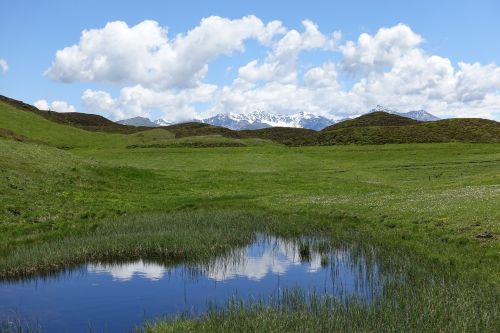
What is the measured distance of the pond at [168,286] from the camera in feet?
50.0

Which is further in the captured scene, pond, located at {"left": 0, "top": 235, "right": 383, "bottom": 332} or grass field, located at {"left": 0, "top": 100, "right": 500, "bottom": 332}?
pond, located at {"left": 0, "top": 235, "right": 383, "bottom": 332}

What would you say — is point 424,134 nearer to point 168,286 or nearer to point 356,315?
point 168,286

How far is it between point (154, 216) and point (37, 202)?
9874 millimetres

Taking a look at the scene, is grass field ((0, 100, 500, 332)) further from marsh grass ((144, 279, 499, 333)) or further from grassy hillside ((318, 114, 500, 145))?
grassy hillside ((318, 114, 500, 145))

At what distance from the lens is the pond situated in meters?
15.2

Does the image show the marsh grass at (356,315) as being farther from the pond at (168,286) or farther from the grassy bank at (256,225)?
the pond at (168,286)

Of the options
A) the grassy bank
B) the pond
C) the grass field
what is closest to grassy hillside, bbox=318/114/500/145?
the grass field

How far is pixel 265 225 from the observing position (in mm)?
30406

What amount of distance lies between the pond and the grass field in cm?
140

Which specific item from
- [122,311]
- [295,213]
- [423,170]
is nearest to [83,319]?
[122,311]

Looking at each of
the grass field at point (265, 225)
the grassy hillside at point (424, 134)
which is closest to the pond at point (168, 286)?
the grass field at point (265, 225)

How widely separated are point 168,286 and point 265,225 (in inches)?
503

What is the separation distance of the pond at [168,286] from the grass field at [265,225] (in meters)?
1.40

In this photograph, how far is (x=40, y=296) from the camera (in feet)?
56.9
